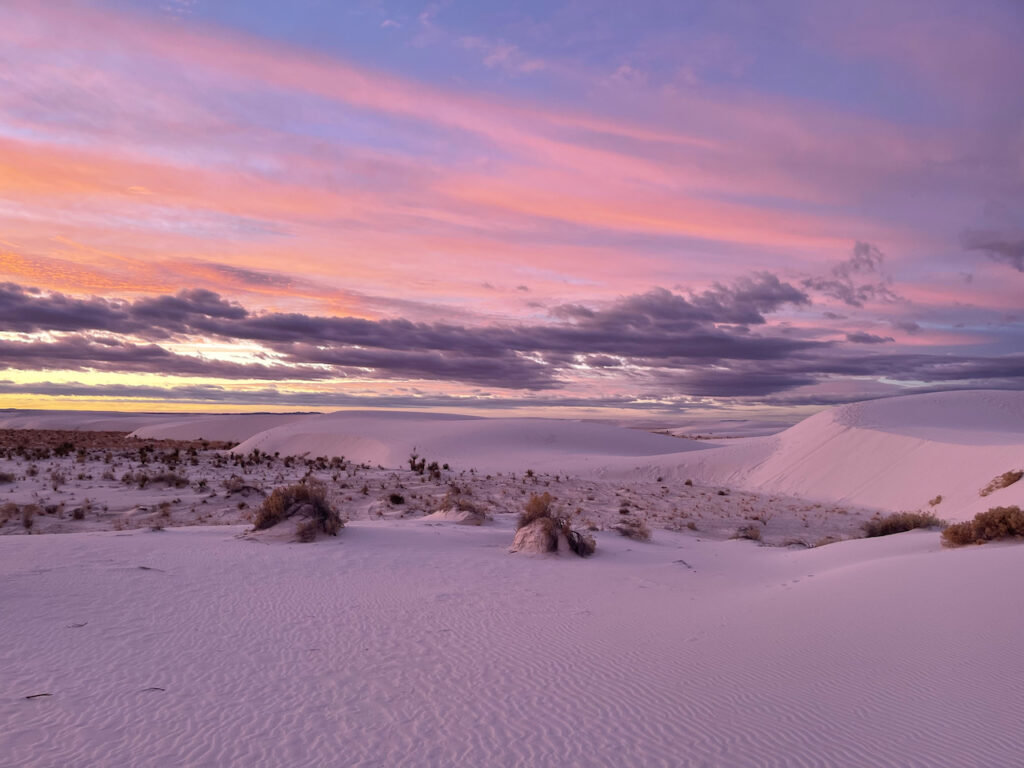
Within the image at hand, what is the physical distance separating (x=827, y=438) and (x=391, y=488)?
68.0ft

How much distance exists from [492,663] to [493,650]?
36 cm

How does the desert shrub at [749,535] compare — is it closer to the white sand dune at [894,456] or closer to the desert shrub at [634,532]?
the desert shrub at [634,532]

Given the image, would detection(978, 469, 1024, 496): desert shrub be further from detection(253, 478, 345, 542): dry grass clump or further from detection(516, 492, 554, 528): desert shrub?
detection(253, 478, 345, 542): dry grass clump

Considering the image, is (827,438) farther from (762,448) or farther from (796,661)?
(796,661)

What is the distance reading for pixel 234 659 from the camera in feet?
17.5

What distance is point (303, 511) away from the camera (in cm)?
1161

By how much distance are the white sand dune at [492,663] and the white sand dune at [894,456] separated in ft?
39.2

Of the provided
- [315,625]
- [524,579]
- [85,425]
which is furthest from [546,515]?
[85,425]

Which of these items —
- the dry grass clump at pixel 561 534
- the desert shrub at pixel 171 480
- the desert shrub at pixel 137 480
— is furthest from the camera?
the desert shrub at pixel 171 480

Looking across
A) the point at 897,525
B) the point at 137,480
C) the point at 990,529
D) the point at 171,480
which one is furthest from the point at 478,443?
the point at 990,529

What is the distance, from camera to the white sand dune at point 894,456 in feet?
68.8

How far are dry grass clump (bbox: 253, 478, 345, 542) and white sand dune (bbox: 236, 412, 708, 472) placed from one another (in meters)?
19.9

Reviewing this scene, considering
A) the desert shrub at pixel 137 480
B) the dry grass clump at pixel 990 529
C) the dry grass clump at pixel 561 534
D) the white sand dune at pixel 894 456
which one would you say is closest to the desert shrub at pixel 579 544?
the dry grass clump at pixel 561 534

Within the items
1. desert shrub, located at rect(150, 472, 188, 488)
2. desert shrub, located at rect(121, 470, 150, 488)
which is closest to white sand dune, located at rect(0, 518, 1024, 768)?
desert shrub, located at rect(121, 470, 150, 488)
